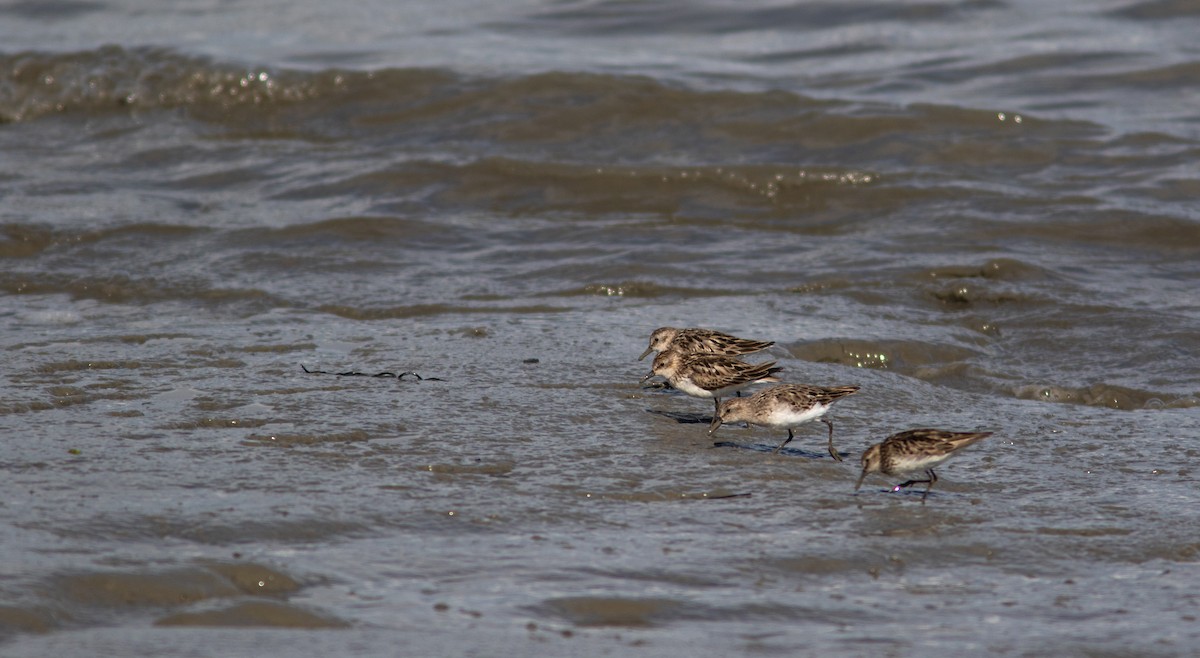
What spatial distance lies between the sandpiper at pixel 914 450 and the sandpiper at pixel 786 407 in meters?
0.62

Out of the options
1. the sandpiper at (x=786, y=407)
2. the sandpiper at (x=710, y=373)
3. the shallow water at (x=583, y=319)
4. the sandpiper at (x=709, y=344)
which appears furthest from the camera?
the sandpiper at (x=709, y=344)

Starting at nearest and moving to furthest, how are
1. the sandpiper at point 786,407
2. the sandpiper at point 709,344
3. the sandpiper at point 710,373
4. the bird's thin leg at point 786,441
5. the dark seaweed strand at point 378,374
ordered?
the sandpiper at point 786,407 < the bird's thin leg at point 786,441 < the sandpiper at point 710,373 < the dark seaweed strand at point 378,374 < the sandpiper at point 709,344

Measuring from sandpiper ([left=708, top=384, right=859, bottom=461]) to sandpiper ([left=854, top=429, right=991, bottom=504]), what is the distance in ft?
2.04

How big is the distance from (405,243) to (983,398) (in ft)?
18.3

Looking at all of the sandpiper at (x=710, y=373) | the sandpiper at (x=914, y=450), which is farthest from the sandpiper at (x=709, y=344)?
the sandpiper at (x=914, y=450)

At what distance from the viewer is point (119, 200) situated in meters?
12.9

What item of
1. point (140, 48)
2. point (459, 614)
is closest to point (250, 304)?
point (459, 614)

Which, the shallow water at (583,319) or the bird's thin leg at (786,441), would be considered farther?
the bird's thin leg at (786,441)

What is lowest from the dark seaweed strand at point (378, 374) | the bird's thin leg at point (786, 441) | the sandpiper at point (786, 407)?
the bird's thin leg at point (786, 441)

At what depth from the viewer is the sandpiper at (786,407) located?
661cm

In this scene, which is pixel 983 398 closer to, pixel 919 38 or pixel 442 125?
pixel 442 125

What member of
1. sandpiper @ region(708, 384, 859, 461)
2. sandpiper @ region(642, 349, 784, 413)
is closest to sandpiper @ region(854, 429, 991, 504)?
sandpiper @ region(708, 384, 859, 461)

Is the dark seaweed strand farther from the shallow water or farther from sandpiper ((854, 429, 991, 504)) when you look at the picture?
sandpiper ((854, 429, 991, 504))

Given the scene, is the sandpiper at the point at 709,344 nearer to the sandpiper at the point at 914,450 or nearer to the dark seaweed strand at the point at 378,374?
the dark seaweed strand at the point at 378,374
